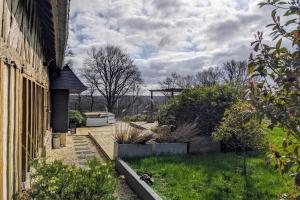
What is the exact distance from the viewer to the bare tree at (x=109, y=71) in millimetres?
35031

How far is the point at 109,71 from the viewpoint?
3512 centimetres

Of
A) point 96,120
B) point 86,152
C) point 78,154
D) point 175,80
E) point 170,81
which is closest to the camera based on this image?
point 78,154

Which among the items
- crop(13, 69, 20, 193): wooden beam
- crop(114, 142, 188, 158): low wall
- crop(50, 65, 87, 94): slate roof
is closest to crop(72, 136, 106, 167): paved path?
crop(114, 142, 188, 158): low wall

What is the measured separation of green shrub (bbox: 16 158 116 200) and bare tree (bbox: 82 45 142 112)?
31.4m

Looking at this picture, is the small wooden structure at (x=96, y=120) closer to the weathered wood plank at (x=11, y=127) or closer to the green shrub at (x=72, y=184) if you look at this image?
the green shrub at (x=72, y=184)

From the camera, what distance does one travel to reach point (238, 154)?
8.48m

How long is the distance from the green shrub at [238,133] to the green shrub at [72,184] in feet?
12.9

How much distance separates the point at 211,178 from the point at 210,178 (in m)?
0.02

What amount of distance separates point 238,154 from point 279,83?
23.1 ft

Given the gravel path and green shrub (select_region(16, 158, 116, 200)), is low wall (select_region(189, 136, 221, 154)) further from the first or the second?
green shrub (select_region(16, 158, 116, 200))

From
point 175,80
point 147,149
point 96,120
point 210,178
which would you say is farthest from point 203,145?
point 175,80

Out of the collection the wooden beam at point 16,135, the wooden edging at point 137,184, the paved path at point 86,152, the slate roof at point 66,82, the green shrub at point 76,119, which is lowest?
the paved path at point 86,152

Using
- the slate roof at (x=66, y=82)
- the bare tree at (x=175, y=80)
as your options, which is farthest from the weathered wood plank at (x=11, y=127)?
the bare tree at (x=175, y=80)

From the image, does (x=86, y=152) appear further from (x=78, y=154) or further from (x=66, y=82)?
(x=66, y=82)
